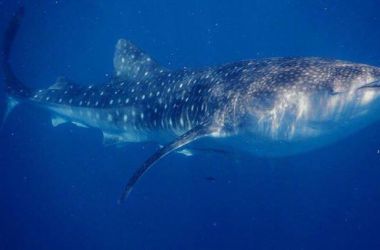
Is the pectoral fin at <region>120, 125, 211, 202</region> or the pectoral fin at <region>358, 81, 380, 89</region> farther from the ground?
the pectoral fin at <region>358, 81, 380, 89</region>

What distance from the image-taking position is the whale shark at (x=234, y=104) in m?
5.35

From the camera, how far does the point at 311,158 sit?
20266 mm

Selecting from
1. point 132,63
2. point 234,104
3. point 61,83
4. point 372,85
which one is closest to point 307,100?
point 372,85

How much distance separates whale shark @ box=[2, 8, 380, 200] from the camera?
17.5 ft

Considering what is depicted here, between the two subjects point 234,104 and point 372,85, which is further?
point 234,104

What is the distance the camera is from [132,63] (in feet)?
32.0

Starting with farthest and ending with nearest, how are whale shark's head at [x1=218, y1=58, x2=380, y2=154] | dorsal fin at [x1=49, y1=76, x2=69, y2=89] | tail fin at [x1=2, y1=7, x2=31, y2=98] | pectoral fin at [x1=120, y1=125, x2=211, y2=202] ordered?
tail fin at [x1=2, y1=7, x2=31, y2=98], dorsal fin at [x1=49, y1=76, x2=69, y2=89], pectoral fin at [x1=120, y1=125, x2=211, y2=202], whale shark's head at [x1=218, y1=58, x2=380, y2=154]

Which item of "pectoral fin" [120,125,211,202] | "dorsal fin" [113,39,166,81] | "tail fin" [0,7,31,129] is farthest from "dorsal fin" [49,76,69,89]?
"pectoral fin" [120,125,211,202]

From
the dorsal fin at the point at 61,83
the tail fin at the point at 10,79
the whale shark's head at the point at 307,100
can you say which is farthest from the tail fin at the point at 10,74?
the whale shark's head at the point at 307,100

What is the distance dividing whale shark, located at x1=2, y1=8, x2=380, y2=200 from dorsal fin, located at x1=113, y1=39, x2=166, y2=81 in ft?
0.09

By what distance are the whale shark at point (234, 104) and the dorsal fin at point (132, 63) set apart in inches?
1.0

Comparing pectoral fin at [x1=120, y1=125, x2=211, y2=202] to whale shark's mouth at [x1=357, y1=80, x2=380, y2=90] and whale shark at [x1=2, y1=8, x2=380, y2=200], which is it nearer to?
whale shark at [x1=2, y1=8, x2=380, y2=200]

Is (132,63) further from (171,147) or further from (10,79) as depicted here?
(10,79)

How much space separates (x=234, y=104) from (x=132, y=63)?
4147 millimetres
